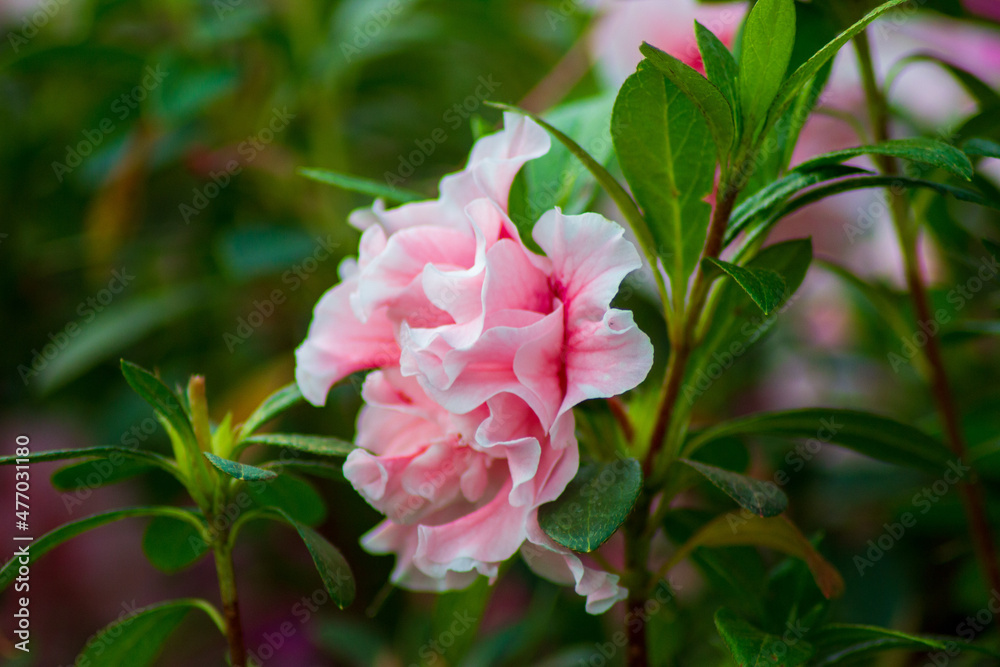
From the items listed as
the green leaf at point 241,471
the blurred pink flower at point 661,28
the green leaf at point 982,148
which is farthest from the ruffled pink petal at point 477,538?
the blurred pink flower at point 661,28

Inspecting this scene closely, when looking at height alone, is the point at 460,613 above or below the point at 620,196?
below

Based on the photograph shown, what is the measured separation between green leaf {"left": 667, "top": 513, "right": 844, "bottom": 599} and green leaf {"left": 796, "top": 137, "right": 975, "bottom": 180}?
0.78 feet

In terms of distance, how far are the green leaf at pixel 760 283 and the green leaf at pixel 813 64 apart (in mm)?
94

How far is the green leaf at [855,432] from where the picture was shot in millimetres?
575

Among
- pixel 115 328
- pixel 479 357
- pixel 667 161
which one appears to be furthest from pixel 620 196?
pixel 115 328

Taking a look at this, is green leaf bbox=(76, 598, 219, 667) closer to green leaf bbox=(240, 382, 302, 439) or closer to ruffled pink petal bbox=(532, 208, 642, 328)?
green leaf bbox=(240, 382, 302, 439)

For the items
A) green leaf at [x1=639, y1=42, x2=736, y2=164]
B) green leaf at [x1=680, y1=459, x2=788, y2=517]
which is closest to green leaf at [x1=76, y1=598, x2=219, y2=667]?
green leaf at [x1=680, y1=459, x2=788, y2=517]

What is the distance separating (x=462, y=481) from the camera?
0.52 metres

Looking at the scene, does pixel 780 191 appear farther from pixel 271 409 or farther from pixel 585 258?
pixel 271 409

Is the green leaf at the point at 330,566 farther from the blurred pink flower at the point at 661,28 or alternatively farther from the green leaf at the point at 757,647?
the blurred pink flower at the point at 661,28

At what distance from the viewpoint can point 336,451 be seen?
1.68 feet

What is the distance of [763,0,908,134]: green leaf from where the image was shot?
1.39 ft

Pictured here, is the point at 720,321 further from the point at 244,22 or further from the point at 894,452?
the point at 244,22

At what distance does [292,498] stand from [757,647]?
340mm
